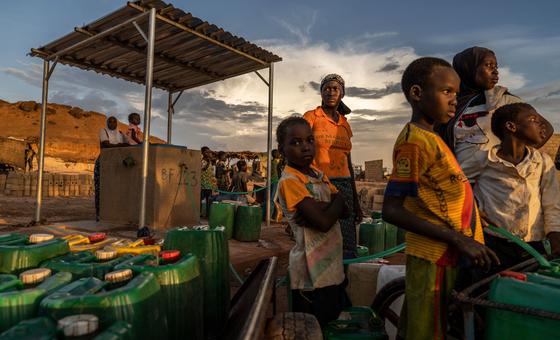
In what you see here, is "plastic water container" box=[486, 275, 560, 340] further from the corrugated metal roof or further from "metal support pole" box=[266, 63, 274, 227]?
"metal support pole" box=[266, 63, 274, 227]

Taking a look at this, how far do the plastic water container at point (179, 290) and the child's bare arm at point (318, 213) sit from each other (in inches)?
24.8

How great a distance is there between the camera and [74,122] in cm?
6069

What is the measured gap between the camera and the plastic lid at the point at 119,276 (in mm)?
1122

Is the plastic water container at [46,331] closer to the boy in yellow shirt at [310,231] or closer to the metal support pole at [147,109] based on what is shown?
the boy in yellow shirt at [310,231]

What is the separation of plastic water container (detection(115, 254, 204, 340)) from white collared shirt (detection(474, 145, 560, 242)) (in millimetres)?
1607

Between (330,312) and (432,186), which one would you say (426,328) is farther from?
(330,312)


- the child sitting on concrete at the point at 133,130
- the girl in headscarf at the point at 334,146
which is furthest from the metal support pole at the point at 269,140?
the girl in headscarf at the point at 334,146

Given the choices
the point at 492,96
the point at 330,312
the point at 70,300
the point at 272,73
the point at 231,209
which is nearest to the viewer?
the point at 70,300

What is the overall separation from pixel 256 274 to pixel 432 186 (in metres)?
1.31

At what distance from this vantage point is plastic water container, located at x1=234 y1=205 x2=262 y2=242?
18.6 feet

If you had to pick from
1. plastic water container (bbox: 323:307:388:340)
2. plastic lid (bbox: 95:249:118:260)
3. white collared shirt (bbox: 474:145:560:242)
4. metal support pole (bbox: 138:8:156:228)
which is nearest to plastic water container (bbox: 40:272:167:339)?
plastic lid (bbox: 95:249:118:260)

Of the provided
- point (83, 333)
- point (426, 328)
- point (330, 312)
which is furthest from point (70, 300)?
point (330, 312)

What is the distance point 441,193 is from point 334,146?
152cm

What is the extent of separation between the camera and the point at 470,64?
2.33m
